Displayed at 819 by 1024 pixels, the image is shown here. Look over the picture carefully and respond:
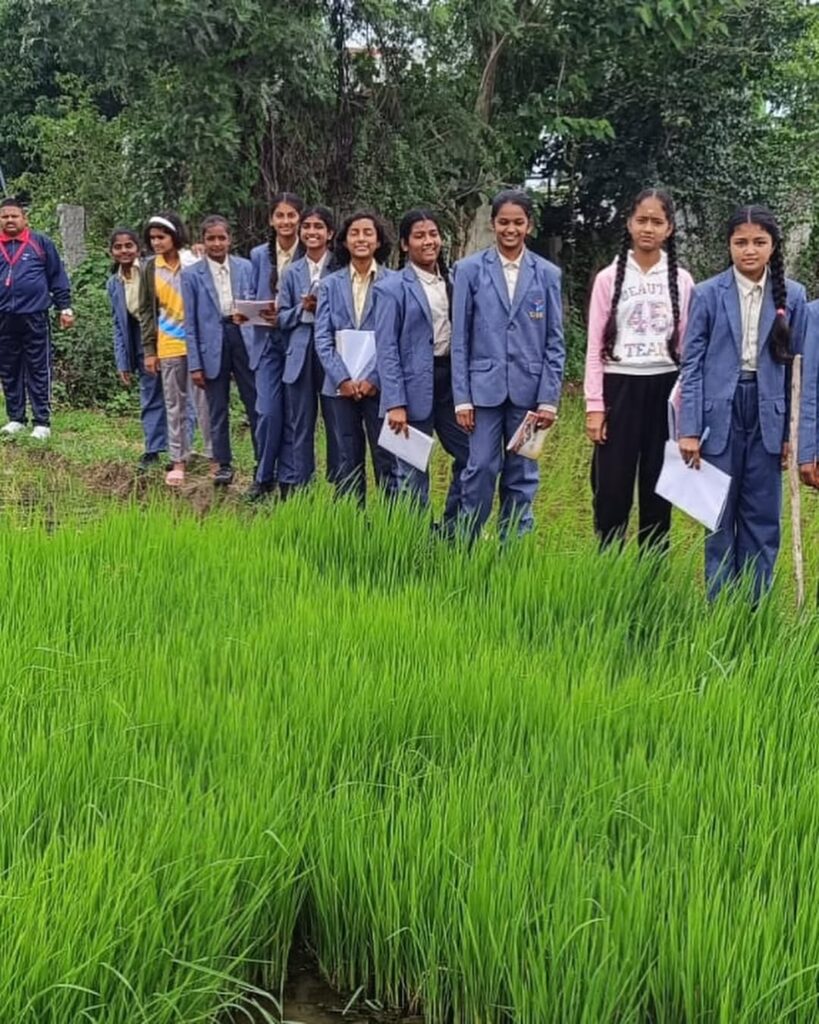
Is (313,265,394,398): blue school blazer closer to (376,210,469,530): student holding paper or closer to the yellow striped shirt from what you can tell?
(376,210,469,530): student holding paper

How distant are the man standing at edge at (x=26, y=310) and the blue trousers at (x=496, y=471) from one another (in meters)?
3.26

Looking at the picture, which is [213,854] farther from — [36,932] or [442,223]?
[442,223]

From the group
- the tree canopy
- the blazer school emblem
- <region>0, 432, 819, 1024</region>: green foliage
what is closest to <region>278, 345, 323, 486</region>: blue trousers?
the blazer school emblem

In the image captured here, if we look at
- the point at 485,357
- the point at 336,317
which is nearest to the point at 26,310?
the point at 336,317

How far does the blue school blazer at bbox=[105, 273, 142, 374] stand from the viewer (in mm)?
5562

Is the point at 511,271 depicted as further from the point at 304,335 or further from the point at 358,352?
the point at 304,335

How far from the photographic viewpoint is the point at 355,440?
435 cm

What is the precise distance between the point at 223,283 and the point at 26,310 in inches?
63.2

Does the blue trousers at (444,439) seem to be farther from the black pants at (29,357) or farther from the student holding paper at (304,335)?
the black pants at (29,357)

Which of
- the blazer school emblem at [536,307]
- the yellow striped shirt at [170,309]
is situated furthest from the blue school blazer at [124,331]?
the blazer school emblem at [536,307]

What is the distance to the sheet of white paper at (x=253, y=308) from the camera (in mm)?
4609

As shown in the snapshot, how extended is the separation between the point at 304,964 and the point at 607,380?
90.5 inches

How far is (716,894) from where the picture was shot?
4.83 feet

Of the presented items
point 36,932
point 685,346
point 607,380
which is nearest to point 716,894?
point 36,932
